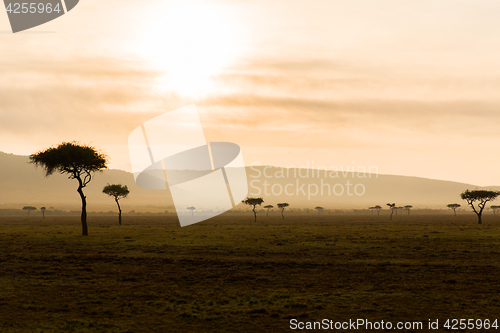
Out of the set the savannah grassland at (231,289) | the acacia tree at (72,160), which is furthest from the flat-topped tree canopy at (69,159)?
the savannah grassland at (231,289)

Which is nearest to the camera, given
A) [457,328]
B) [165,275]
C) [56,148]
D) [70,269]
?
[457,328]

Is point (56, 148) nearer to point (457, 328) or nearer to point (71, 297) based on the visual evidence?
point (71, 297)

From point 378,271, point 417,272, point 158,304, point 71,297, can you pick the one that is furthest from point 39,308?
point 417,272

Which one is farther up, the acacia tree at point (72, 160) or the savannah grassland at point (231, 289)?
the acacia tree at point (72, 160)

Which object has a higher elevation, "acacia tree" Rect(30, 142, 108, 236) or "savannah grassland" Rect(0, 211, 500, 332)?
"acacia tree" Rect(30, 142, 108, 236)

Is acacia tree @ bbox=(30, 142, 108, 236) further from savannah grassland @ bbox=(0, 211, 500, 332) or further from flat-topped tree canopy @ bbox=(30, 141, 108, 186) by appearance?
savannah grassland @ bbox=(0, 211, 500, 332)

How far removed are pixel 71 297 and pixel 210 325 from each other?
648cm

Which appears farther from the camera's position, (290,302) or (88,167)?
(88,167)

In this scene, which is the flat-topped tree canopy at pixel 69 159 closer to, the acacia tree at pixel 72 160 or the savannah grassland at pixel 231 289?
the acacia tree at pixel 72 160

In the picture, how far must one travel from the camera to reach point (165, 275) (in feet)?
65.9

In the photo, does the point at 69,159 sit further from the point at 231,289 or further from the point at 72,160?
the point at 231,289

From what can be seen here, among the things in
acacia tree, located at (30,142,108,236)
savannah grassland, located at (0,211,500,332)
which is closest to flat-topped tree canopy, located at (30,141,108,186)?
acacia tree, located at (30,142,108,236)

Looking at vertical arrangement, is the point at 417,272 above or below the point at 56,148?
below

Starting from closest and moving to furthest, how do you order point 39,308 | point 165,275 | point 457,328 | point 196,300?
point 457,328
point 39,308
point 196,300
point 165,275
